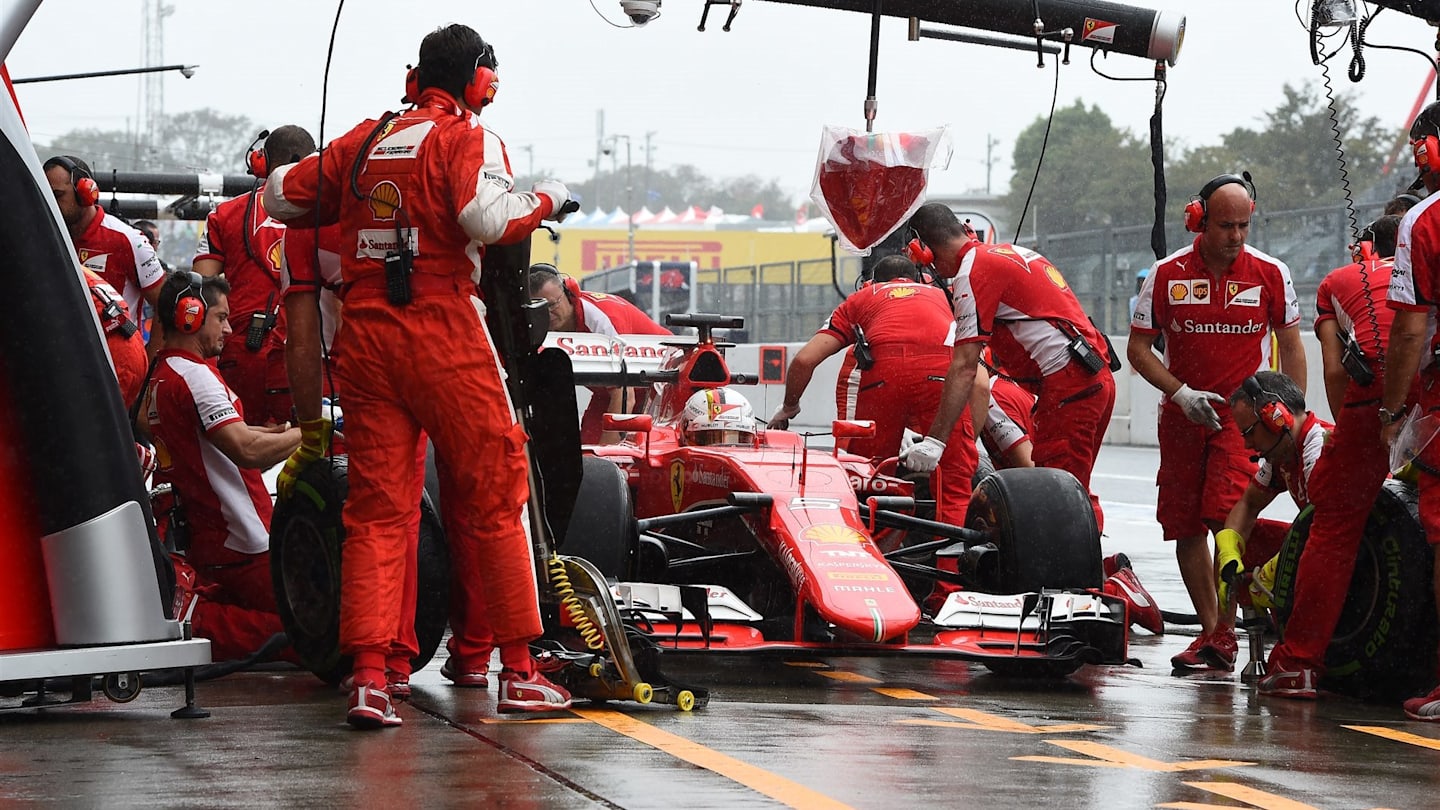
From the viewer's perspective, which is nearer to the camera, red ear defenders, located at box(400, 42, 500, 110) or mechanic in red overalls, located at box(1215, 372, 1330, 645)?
red ear defenders, located at box(400, 42, 500, 110)

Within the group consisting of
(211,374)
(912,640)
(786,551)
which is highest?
(211,374)

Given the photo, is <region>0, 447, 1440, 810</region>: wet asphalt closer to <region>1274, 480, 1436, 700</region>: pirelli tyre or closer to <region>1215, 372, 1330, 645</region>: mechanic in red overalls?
<region>1274, 480, 1436, 700</region>: pirelli tyre

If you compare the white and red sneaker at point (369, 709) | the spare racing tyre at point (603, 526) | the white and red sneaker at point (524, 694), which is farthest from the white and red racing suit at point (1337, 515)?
the white and red sneaker at point (369, 709)

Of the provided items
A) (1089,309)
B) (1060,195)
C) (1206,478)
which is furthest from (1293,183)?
(1206,478)

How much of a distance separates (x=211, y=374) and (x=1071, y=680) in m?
2.99

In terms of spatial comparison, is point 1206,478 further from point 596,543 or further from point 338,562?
point 338,562

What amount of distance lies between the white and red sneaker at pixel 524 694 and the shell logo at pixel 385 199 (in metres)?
1.25

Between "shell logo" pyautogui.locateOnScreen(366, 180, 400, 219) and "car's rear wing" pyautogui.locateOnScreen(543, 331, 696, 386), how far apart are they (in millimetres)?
3082

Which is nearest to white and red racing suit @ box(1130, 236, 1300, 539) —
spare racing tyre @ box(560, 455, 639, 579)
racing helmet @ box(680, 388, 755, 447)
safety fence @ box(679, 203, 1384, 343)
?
racing helmet @ box(680, 388, 755, 447)

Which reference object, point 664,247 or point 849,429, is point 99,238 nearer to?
point 849,429

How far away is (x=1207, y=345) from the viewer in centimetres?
770

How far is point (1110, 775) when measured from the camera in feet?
14.9

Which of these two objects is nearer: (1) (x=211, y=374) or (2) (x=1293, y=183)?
(1) (x=211, y=374)

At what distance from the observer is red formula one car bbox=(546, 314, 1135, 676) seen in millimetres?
6219
